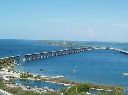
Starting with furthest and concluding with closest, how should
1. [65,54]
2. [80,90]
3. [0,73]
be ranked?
[65,54], [0,73], [80,90]

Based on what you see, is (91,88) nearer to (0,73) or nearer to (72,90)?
(72,90)

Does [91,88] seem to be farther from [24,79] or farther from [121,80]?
[121,80]

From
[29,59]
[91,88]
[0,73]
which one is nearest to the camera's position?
[91,88]

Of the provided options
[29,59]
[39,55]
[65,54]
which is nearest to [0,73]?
[29,59]

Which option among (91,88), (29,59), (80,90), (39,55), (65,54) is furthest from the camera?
(65,54)

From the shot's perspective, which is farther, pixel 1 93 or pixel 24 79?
pixel 24 79

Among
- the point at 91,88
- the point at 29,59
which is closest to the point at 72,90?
the point at 91,88

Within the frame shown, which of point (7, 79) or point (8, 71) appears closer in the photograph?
point (7, 79)

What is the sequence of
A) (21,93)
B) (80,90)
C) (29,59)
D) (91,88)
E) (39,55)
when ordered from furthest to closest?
(39,55), (29,59), (91,88), (80,90), (21,93)
